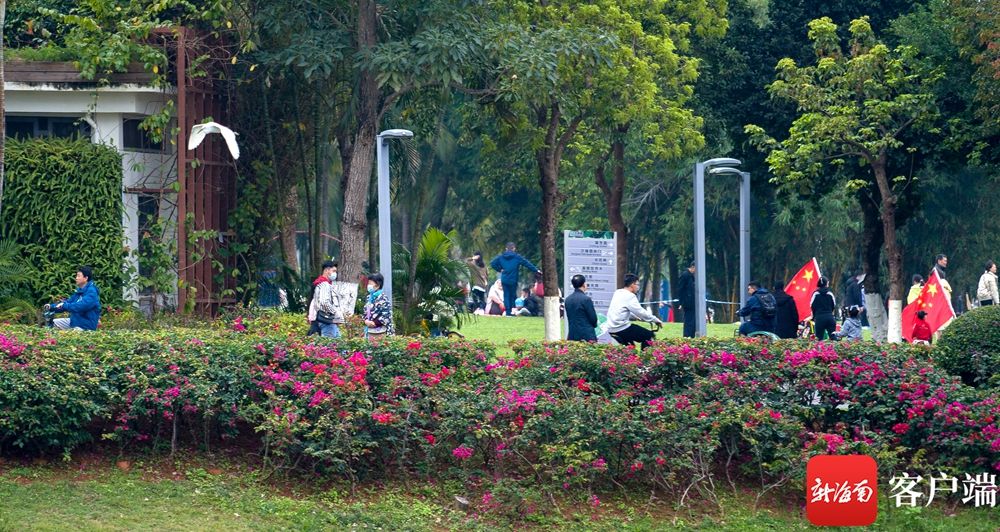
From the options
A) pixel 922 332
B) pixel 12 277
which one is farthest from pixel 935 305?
pixel 12 277

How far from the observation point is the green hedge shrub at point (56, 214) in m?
16.5

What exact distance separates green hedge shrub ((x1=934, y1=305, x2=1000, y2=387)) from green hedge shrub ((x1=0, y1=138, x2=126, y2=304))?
35.4ft

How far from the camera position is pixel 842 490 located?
369 inches

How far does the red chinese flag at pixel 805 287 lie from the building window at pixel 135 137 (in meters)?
10.3

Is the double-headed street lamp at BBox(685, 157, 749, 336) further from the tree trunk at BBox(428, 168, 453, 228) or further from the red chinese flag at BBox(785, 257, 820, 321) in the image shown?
the tree trunk at BBox(428, 168, 453, 228)

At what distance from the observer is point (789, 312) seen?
17.9 metres

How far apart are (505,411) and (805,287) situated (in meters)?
11.8

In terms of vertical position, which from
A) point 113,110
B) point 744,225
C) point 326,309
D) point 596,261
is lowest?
point 326,309

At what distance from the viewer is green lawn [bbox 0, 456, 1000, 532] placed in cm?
859

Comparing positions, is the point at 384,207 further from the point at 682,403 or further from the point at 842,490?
the point at 842,490

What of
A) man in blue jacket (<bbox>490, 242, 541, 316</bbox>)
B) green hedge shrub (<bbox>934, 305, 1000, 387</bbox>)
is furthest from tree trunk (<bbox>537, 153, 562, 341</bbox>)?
green hedge shrub (<bbox>934, 305, 1000, 387</bbox>)

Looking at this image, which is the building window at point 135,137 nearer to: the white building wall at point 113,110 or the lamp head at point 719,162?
the white building wall at point 113,110

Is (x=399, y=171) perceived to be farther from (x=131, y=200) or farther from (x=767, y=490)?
(x=767, y=490)

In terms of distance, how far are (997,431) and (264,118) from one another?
1250 cm
